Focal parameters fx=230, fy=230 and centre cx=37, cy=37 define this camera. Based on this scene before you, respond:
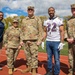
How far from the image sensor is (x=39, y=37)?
8141mm

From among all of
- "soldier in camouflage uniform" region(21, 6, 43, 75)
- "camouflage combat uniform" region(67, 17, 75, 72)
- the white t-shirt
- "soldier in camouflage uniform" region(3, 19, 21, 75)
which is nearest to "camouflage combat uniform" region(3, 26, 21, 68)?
"soldier in camouflage uniform" region(3, 19, 21, 75)

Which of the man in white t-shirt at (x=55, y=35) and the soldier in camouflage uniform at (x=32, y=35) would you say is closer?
the man in white t-shirt at (x=55, y=35)

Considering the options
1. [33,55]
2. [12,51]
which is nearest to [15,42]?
[12,51]

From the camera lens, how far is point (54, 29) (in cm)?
782

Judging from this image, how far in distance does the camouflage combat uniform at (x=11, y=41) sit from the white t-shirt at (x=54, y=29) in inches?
61.3

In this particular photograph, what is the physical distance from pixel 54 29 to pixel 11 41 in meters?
2.01

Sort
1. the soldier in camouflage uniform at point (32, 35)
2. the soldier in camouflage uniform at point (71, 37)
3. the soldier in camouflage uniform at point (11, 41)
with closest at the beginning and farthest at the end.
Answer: the soldier in camouflage uniform at point (71, 37), the soldier in camouflage uniform at point (32, 35), the soldier in camouflage uniform at point (11, 41)

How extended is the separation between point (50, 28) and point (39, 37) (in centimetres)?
54

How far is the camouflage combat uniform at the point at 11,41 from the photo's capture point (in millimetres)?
8930

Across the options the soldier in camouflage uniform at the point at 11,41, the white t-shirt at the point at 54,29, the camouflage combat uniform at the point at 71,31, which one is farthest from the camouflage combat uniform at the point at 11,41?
the camouflage combat uniform at the point at 71,31

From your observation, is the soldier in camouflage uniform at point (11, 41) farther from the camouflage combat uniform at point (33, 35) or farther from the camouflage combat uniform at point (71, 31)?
the camouflage combat uniform at point (71, 31)

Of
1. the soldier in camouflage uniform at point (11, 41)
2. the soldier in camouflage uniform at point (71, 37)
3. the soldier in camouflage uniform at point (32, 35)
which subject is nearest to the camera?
the soldier in camouflage uniform at point (71, 37)

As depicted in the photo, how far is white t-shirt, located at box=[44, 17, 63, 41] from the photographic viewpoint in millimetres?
7773

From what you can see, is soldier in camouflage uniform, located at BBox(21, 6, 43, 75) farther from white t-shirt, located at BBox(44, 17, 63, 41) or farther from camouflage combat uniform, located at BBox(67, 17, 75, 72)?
camouflage combat uniform, located at BBox(67, 17, 75, 72)
